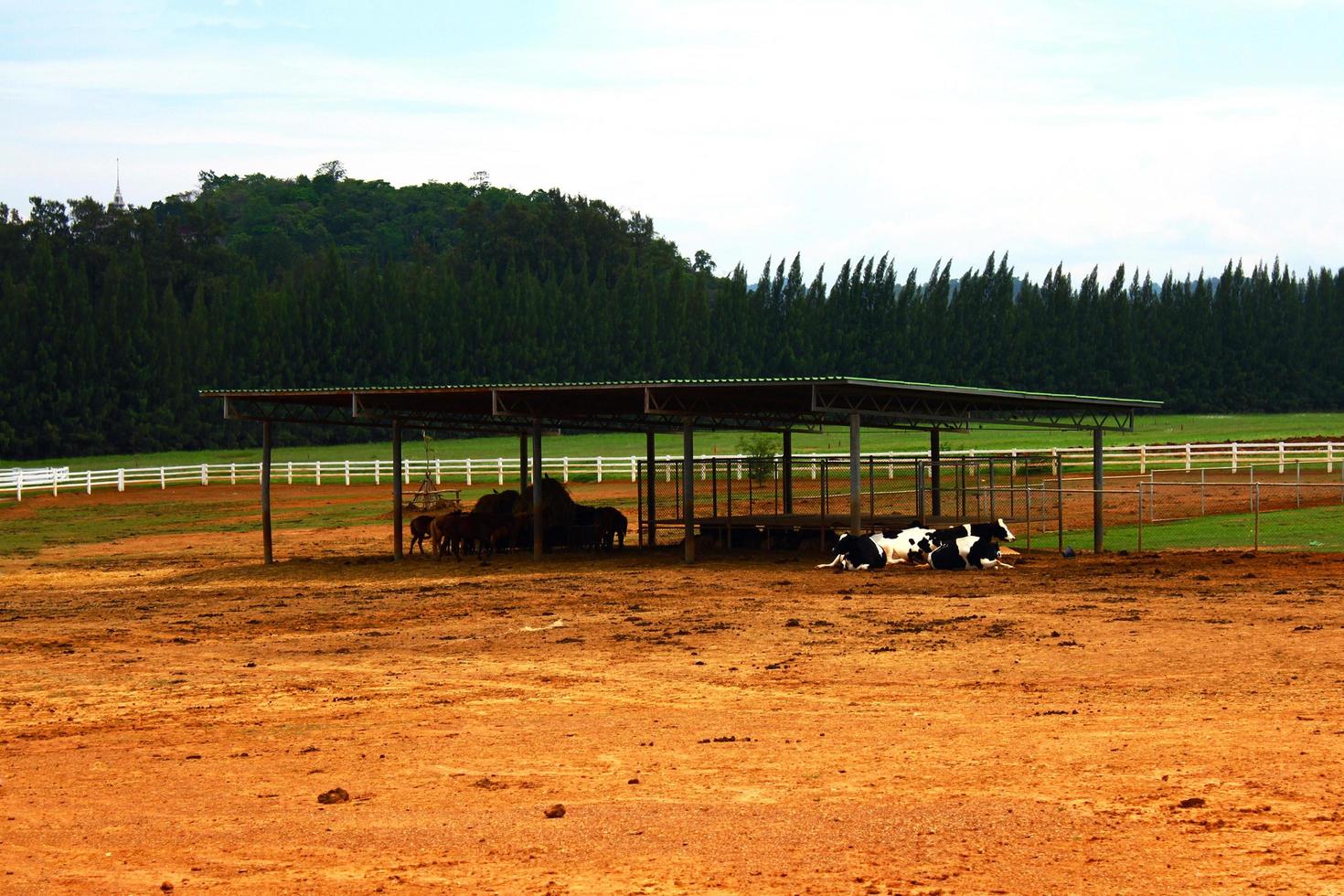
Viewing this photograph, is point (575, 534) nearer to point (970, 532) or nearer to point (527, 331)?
point (970, 532)

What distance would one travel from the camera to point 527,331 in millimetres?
100938

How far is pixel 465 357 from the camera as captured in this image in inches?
3917

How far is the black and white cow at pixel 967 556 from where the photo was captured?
2473 cm

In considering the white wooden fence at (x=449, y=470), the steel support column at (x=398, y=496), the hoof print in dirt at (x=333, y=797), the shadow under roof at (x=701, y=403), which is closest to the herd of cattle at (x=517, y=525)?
the steel support column at (x=398, y=496)

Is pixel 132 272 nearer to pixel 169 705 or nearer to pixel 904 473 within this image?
pixel 904 473

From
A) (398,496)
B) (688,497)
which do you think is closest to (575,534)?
(398,496)

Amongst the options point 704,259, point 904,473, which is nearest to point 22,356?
point 904,473

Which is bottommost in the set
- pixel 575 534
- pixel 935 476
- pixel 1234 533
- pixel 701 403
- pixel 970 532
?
pixel 575 534

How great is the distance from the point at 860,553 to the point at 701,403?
16.0 feet

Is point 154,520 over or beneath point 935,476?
beneath

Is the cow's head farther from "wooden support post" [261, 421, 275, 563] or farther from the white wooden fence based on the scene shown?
the white wooden fence

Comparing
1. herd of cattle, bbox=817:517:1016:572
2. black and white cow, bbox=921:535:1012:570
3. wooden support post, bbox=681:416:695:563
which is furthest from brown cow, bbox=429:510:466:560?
black and white cow, bbox=921:535:1012:570

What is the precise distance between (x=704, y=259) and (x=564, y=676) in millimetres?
156045

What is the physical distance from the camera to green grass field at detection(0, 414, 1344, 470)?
239 ft
